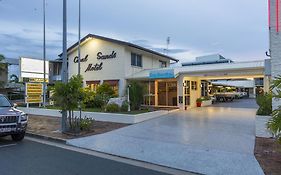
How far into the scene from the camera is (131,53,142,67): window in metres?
25.1

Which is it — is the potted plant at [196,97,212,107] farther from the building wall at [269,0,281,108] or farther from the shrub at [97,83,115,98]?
the building wall at [269,0,281,108]

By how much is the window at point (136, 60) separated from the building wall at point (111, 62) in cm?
33

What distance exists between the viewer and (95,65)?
26.2 m

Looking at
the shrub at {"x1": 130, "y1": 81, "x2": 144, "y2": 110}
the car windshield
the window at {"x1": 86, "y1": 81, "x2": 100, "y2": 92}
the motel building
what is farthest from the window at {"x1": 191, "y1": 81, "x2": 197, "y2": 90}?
the car windshield

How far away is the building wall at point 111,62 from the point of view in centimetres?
2402

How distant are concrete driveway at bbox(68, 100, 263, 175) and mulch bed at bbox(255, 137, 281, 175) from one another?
0.18 m

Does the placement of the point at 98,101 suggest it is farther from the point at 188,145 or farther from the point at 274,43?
the point at 274,43

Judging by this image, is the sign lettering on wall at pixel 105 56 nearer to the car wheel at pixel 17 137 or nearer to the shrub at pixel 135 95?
the shrub at pixel 135 95

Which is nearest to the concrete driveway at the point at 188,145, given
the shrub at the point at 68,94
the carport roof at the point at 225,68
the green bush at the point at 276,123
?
the green bush at the point at 276,123

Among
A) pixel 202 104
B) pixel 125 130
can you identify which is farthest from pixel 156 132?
pixel 202 104

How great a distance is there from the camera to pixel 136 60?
2561 cm

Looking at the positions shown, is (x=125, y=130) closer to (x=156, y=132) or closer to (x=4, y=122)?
(x=156, y=132)

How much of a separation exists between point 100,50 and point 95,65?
1524 mm

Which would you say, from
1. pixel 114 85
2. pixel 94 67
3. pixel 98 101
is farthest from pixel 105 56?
pixel 98 101
